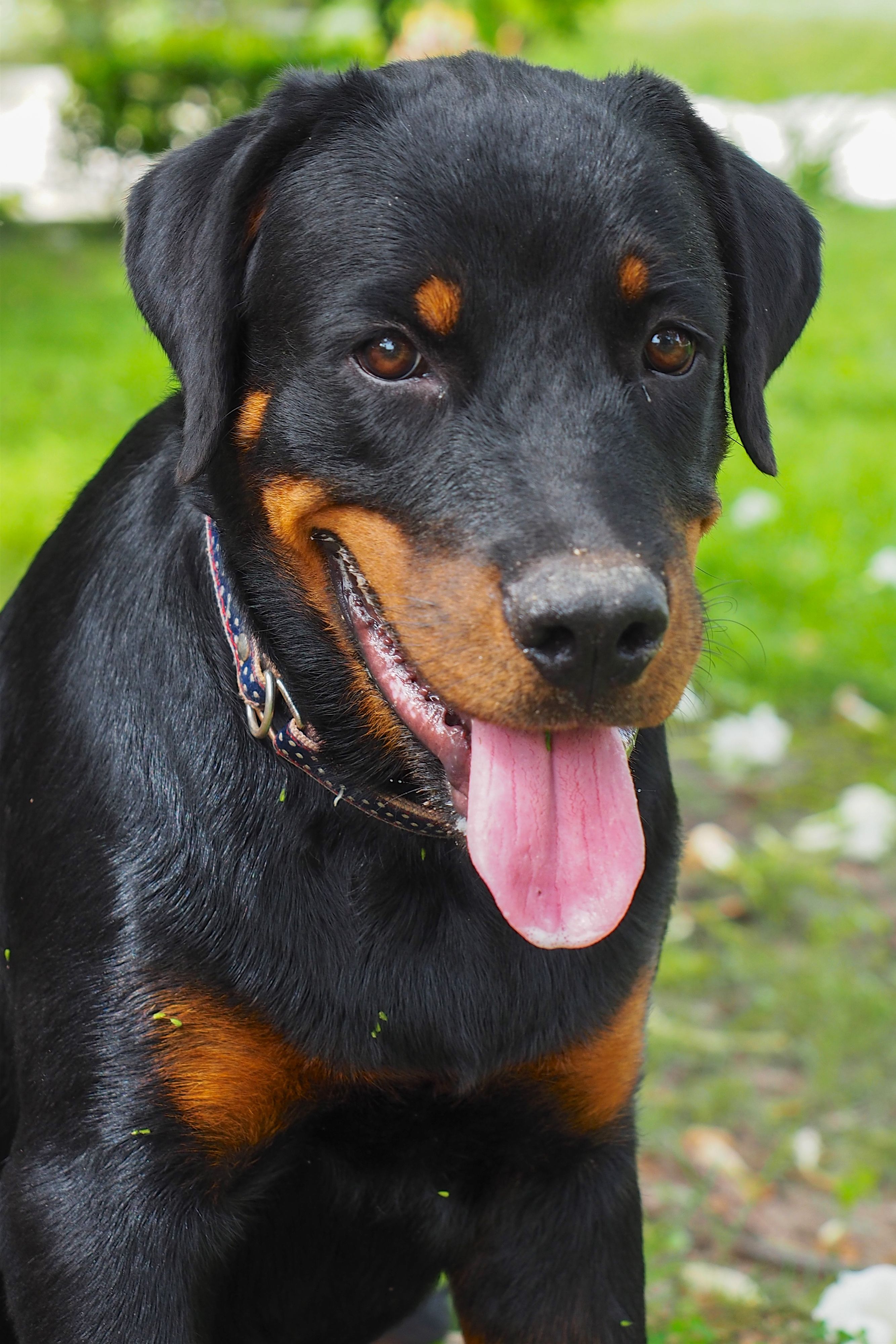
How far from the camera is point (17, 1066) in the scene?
2391 millimetres

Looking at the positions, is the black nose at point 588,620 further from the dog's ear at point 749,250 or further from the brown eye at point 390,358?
the dog's ear at point 749,250

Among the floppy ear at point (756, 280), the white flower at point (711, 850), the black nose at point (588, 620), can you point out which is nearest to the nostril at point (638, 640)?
the black nose at point (588, 620)

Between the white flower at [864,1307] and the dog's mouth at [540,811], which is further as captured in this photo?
the white flower at [864,1307]

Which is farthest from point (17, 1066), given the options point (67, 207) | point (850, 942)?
point (67, 207)

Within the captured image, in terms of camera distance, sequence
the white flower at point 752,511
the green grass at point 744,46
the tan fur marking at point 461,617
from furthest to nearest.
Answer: the green grass at point 744,46
the white flower at point 752,511
the tan fur marking at point 461,617

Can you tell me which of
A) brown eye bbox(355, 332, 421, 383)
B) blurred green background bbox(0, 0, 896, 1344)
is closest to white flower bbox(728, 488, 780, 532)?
blurred green background bbox(0, 0, 896, 1344)

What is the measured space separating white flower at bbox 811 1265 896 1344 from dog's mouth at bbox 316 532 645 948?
1.12 metres

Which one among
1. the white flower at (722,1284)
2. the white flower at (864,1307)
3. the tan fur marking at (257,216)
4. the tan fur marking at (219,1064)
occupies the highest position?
the tan fur marking at (257,216)

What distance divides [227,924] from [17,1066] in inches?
19.0

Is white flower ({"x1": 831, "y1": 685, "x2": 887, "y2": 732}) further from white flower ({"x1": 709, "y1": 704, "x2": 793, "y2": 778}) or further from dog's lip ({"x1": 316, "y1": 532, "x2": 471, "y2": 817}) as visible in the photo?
dog's lip ({"x1": 316, "y1": 532, "x2": 471, "y2": 817})

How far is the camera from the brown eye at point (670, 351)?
7.30ft

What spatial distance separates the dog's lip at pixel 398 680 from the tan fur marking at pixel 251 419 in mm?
175

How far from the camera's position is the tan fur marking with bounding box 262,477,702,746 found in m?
1.99

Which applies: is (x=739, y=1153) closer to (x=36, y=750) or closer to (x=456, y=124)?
(x=36, y=750)
